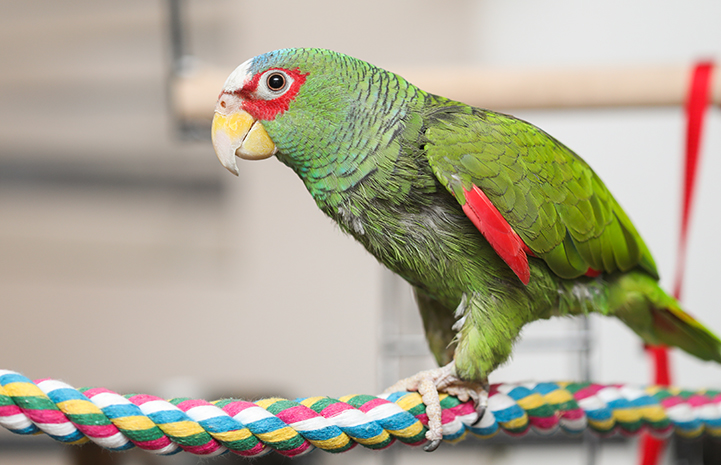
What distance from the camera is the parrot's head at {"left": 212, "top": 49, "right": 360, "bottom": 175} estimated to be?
49cm

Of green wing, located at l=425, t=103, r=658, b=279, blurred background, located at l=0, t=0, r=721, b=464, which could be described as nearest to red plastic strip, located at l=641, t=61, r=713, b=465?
green wing, located at l=425, t=103, r=658, b=279

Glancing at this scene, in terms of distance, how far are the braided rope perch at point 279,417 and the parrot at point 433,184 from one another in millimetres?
40

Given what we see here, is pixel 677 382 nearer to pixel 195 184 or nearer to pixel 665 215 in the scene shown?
pixel 665 215

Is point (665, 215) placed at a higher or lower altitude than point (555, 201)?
higher

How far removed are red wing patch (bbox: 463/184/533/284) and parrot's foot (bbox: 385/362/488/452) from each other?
13cm

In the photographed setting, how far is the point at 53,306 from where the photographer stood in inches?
83.5

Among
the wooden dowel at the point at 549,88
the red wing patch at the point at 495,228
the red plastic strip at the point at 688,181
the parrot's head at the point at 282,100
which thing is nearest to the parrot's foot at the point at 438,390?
the red wing patch at the point at 495,228

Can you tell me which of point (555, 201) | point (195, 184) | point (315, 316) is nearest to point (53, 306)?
point (195, 184)

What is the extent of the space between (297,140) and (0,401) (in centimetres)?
31

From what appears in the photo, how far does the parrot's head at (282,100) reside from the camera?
49cm

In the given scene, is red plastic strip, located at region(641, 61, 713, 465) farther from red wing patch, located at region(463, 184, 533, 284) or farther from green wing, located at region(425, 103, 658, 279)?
red wing patch, located at region(463, 184, 533, 284)

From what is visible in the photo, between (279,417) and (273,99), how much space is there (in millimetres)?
277

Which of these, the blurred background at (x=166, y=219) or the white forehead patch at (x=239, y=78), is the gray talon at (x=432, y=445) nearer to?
the white forehead patch at (x=239, y=78)

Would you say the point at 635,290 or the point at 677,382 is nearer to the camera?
the point at 635,290
